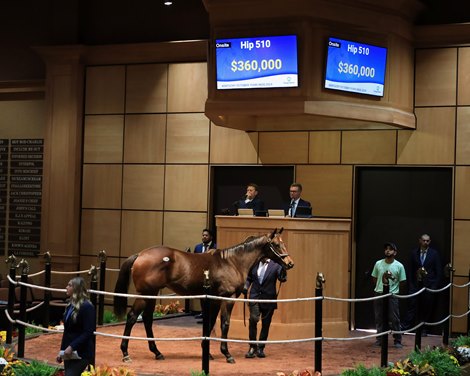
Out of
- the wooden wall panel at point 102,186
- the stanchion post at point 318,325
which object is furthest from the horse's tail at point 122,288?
the wooden wall panel at point 102,186

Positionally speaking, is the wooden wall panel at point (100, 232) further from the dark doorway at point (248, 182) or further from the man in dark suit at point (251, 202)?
the man in dark suit at point (251, 202)

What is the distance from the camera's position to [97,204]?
61.6ft

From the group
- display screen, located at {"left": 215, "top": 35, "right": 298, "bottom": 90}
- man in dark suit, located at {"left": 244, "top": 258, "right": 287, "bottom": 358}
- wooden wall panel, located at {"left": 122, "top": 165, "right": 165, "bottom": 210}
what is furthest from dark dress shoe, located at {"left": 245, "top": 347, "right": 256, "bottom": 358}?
wooden wall panel, located at {"left": 122, "top": 165, "right": 165, "bottom": 210}

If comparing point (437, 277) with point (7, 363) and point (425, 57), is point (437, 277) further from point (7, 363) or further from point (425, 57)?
point (7, 363)

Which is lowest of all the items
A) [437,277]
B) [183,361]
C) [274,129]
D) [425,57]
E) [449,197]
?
[183,361]

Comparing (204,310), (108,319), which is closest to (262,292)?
(204,310)

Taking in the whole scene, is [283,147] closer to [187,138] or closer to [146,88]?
[187,138]

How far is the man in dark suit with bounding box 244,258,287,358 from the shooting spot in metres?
12.4

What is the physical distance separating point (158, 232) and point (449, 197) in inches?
228

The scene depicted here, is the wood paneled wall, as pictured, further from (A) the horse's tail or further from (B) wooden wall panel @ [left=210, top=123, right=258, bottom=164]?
(A) the horse's tail

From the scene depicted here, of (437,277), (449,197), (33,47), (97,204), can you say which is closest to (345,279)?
(437,277)

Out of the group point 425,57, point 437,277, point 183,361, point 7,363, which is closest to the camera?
point 7,363

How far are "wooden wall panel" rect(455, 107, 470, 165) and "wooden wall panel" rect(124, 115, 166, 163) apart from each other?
19.1 ft

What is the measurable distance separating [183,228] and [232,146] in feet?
6.31
